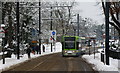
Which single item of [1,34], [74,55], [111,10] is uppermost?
[111,10]

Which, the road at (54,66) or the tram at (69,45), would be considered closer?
the road at (54,66)

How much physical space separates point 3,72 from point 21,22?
2673 cm

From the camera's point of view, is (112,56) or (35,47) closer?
(112,56)

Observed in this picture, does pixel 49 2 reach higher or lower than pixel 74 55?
higher

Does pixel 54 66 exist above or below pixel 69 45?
below

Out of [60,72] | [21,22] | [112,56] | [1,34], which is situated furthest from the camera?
[21,22]

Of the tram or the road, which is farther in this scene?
the tram

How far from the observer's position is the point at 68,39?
42.1 m

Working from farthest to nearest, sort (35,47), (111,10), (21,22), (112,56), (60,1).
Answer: (35,47) → (21,22) → (60,1) → (112,56) → (111,10)

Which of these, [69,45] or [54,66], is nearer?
[54,66]

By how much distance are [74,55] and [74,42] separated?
2008mm

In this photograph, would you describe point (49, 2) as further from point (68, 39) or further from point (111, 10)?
point (111, 10)

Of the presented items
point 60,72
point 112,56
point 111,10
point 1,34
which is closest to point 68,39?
point 112,56

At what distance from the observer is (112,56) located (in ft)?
113
